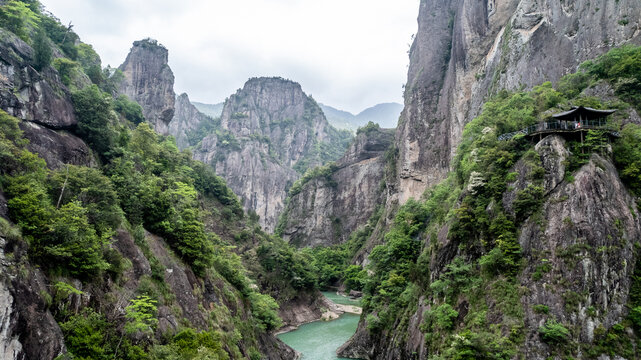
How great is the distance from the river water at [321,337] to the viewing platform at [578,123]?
25833 mm

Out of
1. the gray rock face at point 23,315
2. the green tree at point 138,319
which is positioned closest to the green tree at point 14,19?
the gray rock face at point 23,315

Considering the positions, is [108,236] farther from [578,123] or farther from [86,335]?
[578,123]

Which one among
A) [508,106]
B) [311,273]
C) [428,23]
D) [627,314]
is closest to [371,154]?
[428,23]

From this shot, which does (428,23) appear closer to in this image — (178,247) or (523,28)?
(523,28)

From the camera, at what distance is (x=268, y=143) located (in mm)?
143500

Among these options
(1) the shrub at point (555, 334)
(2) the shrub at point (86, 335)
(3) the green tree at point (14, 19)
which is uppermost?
(3) the green tree at point (14, 19)

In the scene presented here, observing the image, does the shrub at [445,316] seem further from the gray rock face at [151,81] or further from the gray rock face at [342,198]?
the gray rock face at [151,81]

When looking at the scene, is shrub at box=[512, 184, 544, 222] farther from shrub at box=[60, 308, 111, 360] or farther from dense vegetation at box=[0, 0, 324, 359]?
shrub at box=[60, 308, 111, 360]

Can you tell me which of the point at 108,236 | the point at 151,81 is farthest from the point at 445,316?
the point at 151,81

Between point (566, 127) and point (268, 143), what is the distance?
12628 cm

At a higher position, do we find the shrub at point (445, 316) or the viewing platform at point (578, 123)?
the viewing platform at point (578, 123)

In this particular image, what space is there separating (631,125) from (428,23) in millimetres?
57498

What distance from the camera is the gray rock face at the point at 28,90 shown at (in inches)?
738

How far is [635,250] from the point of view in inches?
773
